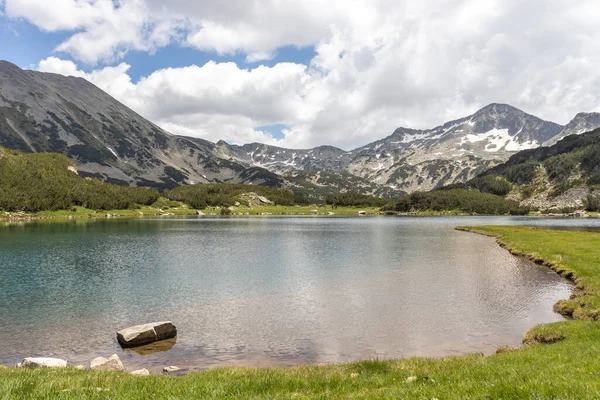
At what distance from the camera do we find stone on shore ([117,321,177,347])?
98.7 ft

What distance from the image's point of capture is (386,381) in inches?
654

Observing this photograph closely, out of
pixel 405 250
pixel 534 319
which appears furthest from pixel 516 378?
pixel 405 250

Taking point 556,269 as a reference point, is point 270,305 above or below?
below

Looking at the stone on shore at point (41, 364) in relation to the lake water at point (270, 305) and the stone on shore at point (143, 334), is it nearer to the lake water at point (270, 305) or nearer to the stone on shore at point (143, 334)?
the lake water at point (270, 305)

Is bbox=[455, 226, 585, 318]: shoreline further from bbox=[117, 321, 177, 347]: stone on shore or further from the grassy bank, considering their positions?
bbox=[117, 321, 177, 347]: stone on shore

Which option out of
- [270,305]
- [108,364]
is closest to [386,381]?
[108,364]

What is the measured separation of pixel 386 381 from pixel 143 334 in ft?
70.7

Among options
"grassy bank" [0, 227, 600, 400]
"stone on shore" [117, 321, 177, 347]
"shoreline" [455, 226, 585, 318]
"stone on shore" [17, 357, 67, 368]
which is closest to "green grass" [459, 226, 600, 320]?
"shoreline" [455, 226, 585, 318]

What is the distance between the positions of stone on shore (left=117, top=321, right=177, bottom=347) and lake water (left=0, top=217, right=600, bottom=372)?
948 mm

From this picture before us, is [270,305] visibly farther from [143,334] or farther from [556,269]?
[556,269]

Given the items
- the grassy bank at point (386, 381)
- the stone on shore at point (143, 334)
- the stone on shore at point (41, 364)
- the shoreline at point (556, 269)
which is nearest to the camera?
the grassy bank at point (386, 381)

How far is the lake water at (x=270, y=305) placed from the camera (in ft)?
96.4

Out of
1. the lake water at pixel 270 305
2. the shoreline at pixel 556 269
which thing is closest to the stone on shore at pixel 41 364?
the lake water at pixel 270 305

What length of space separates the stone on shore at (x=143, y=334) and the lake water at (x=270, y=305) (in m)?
0.95
